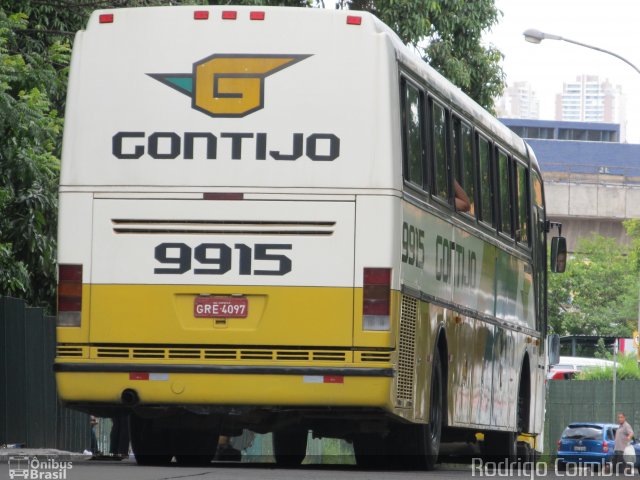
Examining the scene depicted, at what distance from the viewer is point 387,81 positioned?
13.3m

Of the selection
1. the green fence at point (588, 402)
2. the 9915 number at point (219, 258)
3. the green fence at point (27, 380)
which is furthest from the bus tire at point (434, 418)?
the green fence at point (588, 402)

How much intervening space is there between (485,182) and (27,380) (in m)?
5.73

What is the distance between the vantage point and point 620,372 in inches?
2463

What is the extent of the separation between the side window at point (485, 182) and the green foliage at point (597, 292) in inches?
2624

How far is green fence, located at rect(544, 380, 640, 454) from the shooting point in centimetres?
5241

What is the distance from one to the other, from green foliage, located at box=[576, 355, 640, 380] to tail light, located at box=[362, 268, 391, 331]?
4808cm

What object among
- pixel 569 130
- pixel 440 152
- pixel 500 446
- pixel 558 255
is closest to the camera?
pixel 440 152

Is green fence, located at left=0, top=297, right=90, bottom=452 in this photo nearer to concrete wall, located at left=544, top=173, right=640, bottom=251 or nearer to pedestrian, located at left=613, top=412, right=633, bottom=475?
pedestrian, located at left=613, top=412, right=633, bottom=475

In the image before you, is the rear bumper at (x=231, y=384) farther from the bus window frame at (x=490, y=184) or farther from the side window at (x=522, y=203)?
the side window at (x=522, y=203)

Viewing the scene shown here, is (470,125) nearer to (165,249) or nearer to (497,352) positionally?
(497,352)

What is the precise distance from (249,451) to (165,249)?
21.9 meters

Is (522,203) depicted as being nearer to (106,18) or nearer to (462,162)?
(462,162)

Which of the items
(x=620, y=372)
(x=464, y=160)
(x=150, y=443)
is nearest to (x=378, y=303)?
(x=150, y=443)

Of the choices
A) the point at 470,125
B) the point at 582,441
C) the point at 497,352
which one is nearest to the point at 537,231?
the point at 497,352
